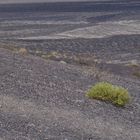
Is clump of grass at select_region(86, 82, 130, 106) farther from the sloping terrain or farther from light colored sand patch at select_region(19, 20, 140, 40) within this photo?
light colored sand patch at select_region(19, 20, 140, 40)

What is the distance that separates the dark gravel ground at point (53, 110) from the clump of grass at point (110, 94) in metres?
0.21

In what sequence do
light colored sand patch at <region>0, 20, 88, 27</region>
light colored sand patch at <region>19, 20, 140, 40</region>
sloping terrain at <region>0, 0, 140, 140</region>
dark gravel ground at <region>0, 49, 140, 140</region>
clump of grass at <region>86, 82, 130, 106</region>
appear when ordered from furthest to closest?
light colored sand patch at <region>0, 20, 88, 27</region>, light colored sand patch at <region>19, 20, 140, 40</region>, clump of grass at <region>86, 82, 130, 106</region>, sloping terrain at <region>0, 0, 140, 140</region>, dark gravel ground at <region>0, 49, 140, 140</region>

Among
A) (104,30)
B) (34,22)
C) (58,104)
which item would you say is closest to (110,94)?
(58,104)

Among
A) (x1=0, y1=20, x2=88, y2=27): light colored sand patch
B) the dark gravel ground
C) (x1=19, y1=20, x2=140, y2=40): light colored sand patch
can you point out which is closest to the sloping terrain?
the dark gravel ground

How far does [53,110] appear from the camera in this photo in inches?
507

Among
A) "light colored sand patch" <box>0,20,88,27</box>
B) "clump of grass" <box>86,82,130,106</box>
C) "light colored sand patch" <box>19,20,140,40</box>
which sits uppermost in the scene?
"clump of grass" <box>86,82,130,106</box>

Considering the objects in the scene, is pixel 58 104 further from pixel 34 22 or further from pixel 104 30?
pixel 34 22

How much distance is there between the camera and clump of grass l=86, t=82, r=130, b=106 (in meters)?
14.6

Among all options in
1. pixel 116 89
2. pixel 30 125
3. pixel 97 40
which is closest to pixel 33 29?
pixel 97 40

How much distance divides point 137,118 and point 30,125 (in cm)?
384

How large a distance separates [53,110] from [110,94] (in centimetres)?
231

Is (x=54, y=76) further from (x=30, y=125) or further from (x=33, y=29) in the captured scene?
(x=33, y=29)

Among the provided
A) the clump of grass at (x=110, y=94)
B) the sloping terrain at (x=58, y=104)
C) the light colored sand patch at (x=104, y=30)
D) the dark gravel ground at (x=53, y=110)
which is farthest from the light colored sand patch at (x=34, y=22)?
the clump of grass at (x=110, y=94)

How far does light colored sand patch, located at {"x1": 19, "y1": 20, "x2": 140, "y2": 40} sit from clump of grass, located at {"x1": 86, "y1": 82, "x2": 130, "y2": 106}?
1267 inches
